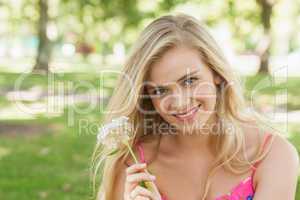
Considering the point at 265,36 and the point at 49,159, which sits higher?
the point at 265,36

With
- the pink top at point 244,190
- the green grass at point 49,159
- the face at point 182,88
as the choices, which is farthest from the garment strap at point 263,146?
the green grass at point 49,159

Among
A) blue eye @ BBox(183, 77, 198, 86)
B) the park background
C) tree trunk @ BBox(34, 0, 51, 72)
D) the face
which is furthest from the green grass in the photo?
tree trunk @ BBox(34, 0, 51, 72)

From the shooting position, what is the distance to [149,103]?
291cm

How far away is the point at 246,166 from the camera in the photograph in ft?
8.96

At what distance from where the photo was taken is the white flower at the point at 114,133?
91.2 inches

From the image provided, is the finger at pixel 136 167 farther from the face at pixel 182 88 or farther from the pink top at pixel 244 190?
the pink top at pixel 244 190

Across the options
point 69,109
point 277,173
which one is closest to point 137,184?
point 277,173

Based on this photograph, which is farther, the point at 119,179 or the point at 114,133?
the point at 119,179

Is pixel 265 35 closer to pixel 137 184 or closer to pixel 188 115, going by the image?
pixel 188 115

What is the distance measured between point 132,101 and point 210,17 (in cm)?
2047

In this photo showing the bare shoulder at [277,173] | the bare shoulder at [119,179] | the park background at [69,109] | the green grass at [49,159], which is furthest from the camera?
the park background at [69,109]

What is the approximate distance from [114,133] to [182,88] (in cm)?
44

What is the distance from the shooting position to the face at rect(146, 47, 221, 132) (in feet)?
8.61

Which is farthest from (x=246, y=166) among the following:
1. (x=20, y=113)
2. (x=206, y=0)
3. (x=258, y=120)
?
(x=206, y=0)
